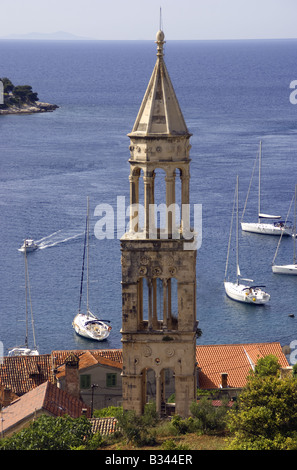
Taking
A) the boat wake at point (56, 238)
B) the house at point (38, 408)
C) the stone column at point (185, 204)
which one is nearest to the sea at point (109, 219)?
the boat wake at point (56, 238)

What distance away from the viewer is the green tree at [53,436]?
27.5 meters

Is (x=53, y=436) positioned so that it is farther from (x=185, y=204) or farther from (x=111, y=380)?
(x=111, y=380)

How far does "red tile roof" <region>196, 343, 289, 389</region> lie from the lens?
4803 cm

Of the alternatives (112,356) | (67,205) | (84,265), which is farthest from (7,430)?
(67,205)

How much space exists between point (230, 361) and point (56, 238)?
1643 inches

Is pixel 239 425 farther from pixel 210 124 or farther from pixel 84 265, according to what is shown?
pixel 210 124

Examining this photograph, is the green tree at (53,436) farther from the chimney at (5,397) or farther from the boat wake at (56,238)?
the boat wake at (56,238)

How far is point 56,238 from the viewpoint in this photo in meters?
90.0

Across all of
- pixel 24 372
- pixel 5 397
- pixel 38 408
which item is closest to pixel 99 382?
pixel 24 372

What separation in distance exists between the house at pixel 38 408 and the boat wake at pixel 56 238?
5188 cm

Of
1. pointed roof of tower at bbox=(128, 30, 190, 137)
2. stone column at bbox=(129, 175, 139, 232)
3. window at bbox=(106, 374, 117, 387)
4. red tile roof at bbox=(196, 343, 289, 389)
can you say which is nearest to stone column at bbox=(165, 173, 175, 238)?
stone column at bbox=(129, 175, 139, 232)
